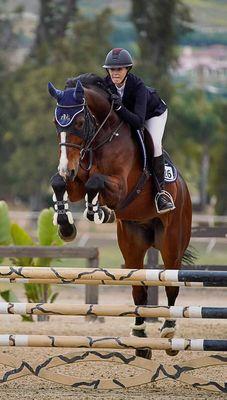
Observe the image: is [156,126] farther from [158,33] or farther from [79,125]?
[158,33]

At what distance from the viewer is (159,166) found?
861 centimetres

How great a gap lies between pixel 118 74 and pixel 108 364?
221 cm

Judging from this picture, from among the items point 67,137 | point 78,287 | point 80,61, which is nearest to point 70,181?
point 67,137

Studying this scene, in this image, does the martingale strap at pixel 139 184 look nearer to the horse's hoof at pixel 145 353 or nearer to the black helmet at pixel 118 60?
the black helmet at pixel 118 60

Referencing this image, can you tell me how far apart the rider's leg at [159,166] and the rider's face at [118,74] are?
515 millimetres

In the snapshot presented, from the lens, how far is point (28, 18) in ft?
186

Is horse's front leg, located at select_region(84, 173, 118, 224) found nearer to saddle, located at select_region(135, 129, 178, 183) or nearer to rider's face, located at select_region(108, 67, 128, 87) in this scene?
saddle, located at select_region(135, 129, 178, 183)

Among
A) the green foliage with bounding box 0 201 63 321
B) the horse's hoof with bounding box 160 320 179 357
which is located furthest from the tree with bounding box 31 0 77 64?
the horse's hoof with bounding box 160 320 179 357

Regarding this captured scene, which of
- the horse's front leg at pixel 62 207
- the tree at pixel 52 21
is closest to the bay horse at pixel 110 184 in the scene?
the horse's front leg at pixel 62 207

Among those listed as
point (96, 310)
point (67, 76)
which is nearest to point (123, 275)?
point (96, 310)

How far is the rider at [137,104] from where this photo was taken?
8.33 m

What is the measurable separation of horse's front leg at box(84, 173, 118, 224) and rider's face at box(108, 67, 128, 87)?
0.87 meters

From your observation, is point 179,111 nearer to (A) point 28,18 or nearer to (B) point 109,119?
(A) point 28,18

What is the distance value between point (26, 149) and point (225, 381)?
89.2 feet
